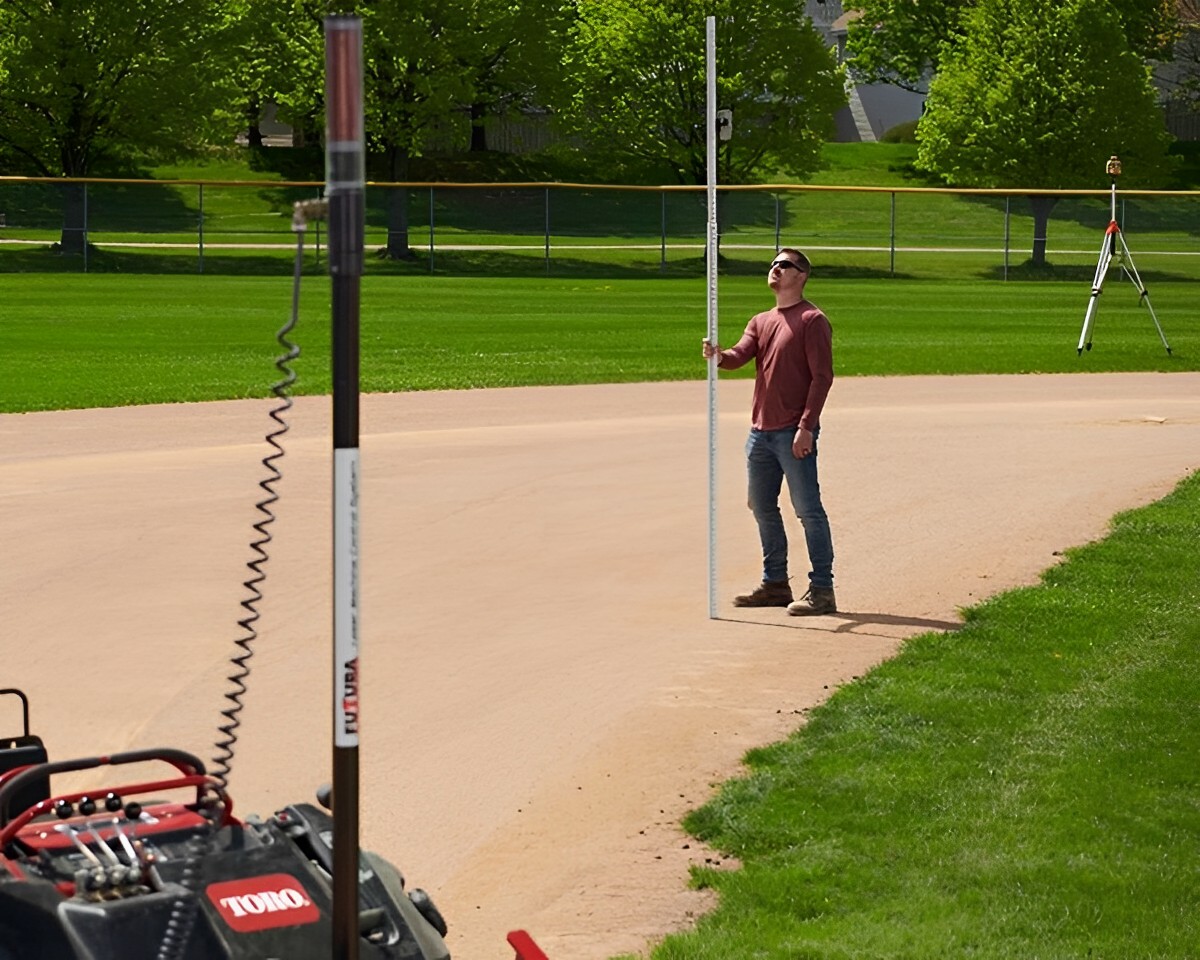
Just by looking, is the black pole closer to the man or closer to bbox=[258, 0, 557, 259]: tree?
the man

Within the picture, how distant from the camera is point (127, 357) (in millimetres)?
24906

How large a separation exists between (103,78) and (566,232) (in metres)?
12.2

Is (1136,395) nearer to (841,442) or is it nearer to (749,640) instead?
(841,442)

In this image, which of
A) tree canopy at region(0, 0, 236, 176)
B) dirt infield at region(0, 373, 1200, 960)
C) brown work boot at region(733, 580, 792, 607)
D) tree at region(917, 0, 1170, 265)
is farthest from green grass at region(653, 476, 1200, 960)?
tree at region(917, 0, 1170, 265)

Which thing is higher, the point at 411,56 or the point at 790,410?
the point at 411,56

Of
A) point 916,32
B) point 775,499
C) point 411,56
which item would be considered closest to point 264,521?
point 775,499

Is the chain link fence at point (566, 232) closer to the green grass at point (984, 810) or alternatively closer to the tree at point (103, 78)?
the tree at point (103, 78)

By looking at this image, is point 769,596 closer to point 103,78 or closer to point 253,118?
point 103,78

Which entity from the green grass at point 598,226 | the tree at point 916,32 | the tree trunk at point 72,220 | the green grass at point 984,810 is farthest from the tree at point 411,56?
the green grass at point 984,810

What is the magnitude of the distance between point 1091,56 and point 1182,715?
157 ft

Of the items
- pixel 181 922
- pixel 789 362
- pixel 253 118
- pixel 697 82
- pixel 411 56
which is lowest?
pixel 181 922

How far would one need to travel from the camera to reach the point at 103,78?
45.3m

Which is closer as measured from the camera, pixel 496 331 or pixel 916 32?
pixel 496 331

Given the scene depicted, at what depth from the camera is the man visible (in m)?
10.2
